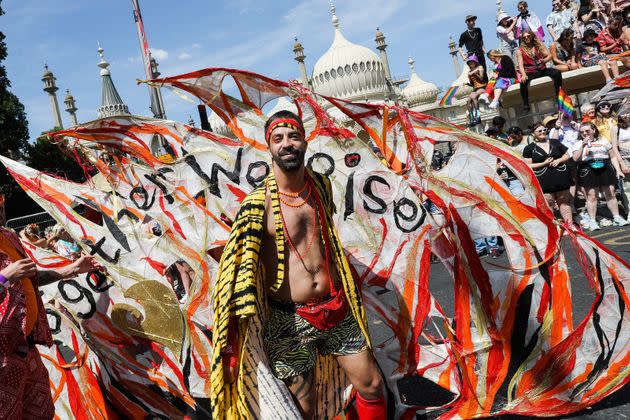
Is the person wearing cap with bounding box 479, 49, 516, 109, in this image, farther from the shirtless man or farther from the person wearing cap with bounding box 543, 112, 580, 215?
the shirtless man

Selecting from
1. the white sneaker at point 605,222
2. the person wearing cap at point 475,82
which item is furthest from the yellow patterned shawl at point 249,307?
the person wearing cap at point 475,82

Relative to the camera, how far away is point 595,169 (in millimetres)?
8797

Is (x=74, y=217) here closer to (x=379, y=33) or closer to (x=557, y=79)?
(x=557, y=79)

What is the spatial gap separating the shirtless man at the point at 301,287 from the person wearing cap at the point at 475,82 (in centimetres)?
899

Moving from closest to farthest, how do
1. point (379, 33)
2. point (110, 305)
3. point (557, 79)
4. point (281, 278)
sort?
point (281, 278) < point (110, 305) < point (557, 79) < point (379, 33)

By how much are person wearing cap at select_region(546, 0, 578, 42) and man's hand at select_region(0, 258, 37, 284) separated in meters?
11.3

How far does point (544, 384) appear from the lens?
12.0 feet

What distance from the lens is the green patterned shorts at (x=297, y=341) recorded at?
10.7 ft

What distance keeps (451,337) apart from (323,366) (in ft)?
2.65

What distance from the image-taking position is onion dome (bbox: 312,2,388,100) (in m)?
52.9

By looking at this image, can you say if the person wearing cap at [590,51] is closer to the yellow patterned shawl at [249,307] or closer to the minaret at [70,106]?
the yellow patterned shawl at [249,307]

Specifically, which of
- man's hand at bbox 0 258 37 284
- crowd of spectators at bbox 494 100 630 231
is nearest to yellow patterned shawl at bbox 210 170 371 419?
man's hand at bbox 0 258 37 284

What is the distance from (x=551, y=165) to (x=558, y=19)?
5411 mm

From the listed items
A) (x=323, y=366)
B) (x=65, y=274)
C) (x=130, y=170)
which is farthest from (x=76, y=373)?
(x=323, y=366)
